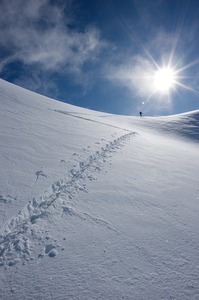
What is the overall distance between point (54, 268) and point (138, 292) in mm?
1315

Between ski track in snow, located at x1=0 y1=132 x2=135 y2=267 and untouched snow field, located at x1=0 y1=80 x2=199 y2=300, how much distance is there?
2cm

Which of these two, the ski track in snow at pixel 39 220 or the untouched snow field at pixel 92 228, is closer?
the untouched snow field at pixel 92 228

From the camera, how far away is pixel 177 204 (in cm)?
561

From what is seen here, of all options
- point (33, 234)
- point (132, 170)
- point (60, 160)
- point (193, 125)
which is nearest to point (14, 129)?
point (60, 160)

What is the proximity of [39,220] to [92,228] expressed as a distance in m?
1.12

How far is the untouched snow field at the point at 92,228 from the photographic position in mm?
3035

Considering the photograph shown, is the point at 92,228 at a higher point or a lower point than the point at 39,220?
lower

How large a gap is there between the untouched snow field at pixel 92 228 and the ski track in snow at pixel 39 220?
2 cm

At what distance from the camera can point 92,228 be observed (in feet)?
13.9

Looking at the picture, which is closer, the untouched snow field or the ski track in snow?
the untouched snow field

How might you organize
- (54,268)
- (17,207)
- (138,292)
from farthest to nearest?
(17,207), (54,268), (138,292)

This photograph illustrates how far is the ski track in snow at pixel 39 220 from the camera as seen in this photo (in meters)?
3.41

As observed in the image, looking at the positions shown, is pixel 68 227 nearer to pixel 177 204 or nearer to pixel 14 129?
pixel 177 204

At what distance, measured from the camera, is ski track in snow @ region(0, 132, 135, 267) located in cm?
341
